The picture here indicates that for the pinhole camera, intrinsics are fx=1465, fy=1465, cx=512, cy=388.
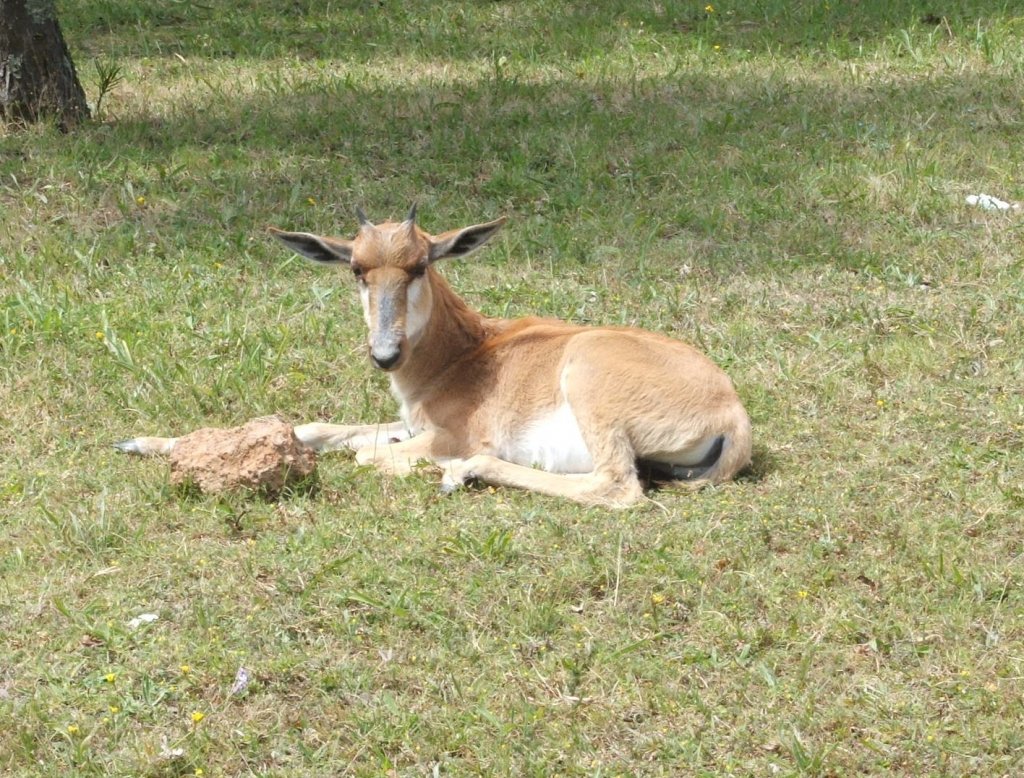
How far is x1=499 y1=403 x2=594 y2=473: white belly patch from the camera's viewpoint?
7082mm

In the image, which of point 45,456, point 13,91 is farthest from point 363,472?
point 13,91

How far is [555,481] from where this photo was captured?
6.91m

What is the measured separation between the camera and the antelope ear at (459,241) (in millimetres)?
7319

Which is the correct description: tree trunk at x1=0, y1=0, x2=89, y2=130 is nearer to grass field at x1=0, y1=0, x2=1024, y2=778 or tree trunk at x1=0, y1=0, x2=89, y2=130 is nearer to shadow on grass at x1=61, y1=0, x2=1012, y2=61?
grass field at x1=0, y1=0, x2=1024, y2=778

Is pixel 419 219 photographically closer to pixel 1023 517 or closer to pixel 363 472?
pixel 363 472

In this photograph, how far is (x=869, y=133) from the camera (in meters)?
11.0

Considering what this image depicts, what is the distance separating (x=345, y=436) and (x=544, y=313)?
1947 millimetres

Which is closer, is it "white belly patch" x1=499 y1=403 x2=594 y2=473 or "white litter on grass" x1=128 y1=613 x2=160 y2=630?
"white litter on grass" x1=128 y1=613 x2=160 y2=630

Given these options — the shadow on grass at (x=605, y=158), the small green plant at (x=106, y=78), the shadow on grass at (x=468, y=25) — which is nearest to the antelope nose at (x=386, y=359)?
the shadow on grass at (x=605, y=158)

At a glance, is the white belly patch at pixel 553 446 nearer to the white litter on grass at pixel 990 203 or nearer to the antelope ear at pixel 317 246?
the antelope ear at pixel 317 246

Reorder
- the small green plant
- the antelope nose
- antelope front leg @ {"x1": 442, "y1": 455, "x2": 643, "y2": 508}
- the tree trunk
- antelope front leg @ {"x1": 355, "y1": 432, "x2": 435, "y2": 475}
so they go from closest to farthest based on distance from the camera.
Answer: antelope front leg @ {"x1": 442, "y1": 455, "x2": 643, "y2": 508}
the antelope nose
antelope front leg @ {"x1": 355, "y1": 432, "x2": 435, "y2": 475}
the tree trunk
the small green plant

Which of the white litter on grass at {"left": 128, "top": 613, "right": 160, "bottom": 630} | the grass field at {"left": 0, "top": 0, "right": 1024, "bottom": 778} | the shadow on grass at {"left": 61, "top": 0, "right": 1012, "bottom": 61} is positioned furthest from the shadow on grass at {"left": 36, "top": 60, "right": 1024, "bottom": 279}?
the white litter on grass at {"left": 128, "top": 613, "right": 160, "bottom": 630}

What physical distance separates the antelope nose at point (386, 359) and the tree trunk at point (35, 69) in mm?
5019

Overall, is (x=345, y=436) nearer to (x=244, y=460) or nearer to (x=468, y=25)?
(x=244, y=460)
